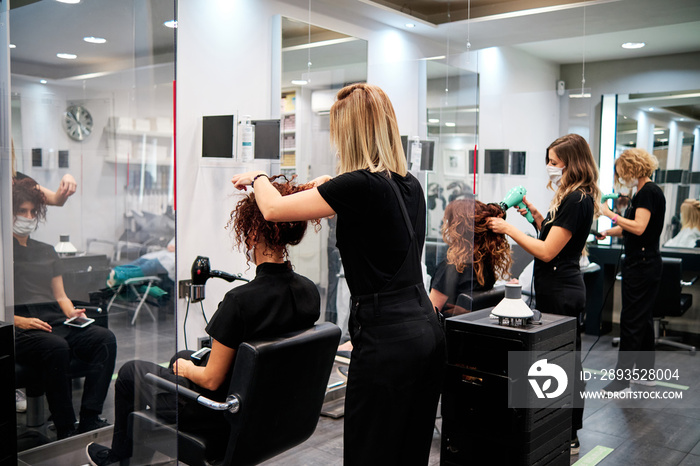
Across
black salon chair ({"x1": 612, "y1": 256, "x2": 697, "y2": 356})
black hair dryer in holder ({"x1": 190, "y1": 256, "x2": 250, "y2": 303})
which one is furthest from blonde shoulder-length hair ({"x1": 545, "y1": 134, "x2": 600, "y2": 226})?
black salon chair ({"x1": 612, "y1": 256, "x2": 697, "y2": 356})

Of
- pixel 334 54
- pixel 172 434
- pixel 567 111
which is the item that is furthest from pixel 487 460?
pixel 567 111

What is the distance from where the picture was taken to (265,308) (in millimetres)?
1969

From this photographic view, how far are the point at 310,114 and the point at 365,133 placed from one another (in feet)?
5.86

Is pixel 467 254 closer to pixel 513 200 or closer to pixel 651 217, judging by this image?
pixel 513 200

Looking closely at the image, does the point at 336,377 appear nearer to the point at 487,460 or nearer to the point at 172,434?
the point at 487,460

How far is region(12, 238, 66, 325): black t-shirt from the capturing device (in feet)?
7.14

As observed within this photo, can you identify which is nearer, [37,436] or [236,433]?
[236,433]

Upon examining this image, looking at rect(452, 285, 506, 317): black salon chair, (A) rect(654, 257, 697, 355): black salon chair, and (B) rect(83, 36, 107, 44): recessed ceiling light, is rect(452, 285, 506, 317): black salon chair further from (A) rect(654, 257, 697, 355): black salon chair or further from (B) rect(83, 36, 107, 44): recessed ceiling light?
(A) rect(654, 257, 697, 355): black salon chair

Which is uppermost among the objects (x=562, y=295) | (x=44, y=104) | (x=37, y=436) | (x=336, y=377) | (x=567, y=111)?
(x=567, y=111)

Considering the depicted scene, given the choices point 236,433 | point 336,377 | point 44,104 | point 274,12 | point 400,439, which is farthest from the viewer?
point 336,377

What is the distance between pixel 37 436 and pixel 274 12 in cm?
251

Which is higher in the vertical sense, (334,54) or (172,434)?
(334,54)

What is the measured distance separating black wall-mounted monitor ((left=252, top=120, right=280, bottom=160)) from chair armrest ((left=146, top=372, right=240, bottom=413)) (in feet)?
4.96

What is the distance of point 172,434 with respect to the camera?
6.13ft
